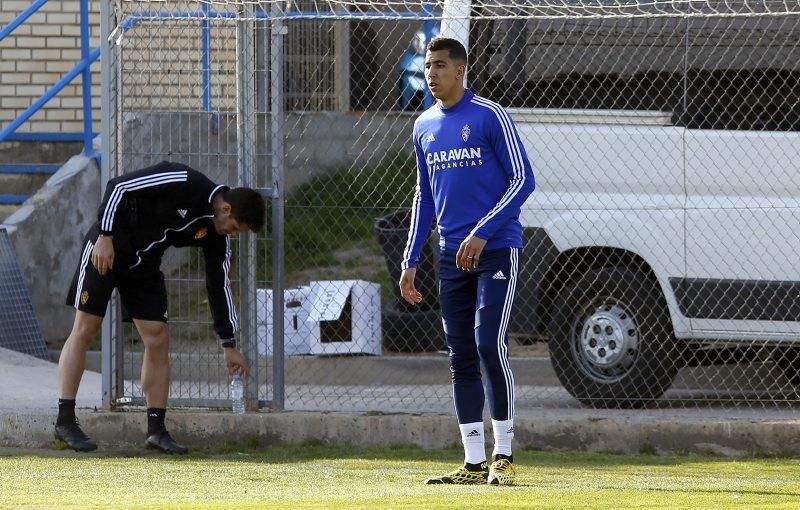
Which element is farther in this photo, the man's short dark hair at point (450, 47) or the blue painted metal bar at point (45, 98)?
the blue painted metal bar at point (45, 98)

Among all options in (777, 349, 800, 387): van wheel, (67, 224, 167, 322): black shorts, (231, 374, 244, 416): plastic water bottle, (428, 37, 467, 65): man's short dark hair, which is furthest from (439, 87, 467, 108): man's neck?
(777, 349, 800, 387): van wheel

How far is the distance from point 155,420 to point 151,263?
32.1 inches

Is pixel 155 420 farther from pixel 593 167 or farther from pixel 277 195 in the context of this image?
pixel 593 167

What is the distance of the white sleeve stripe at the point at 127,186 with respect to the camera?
24.2 ft

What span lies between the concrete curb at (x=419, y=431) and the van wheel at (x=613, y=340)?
2.53 feet

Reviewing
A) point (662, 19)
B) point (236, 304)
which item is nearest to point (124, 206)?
point (236, 304)

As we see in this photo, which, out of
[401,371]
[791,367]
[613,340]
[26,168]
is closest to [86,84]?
[26,168]

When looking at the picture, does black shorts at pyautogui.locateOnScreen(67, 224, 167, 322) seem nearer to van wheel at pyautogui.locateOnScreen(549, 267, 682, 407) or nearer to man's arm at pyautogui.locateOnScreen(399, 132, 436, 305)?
man's arm at pyautogui.locateOnScreen(399, 132, 436, 305)

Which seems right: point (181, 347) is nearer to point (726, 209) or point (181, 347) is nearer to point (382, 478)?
point (382, 478)

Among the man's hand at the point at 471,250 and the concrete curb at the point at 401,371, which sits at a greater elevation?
the man's hand at the point at 471,250

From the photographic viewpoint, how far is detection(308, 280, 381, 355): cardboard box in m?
10.0

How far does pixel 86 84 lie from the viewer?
11750mm

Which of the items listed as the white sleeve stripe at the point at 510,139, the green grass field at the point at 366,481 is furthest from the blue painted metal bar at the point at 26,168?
the white sleeve stripe at the point at 510,139

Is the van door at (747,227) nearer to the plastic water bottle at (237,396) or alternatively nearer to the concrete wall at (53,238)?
the plastic water bottle at (237,396)
